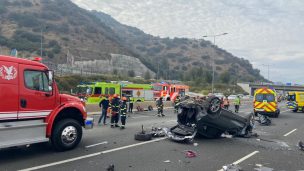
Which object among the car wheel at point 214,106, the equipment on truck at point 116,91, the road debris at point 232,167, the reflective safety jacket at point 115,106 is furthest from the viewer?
the equipment on truck at point 116,91

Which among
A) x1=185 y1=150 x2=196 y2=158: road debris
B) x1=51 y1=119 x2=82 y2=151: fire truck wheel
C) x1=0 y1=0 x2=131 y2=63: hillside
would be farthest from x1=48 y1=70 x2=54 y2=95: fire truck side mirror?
x1=0 y1=0 x2=131 y2=63: hillside

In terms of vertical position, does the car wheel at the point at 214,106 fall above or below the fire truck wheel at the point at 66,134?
above

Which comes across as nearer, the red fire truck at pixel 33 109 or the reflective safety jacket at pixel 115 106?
the red fire truck at pixel 33 109

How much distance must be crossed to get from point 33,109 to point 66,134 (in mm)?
1255

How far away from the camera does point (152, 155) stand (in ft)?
27.8

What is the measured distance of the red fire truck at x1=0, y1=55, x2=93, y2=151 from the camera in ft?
23.7

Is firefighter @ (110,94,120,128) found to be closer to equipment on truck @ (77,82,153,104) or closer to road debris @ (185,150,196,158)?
road debris @ (185,150,196,158)

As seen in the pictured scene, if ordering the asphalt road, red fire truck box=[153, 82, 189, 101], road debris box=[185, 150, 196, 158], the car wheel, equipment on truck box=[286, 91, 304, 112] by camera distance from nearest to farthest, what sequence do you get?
the asphalt road → road debris box=[185, 150, 196, 158] → the car wheel → equipment on truck box=[286, 91, 304, 112] → red fire truck box=[153, 82, 189, 101]

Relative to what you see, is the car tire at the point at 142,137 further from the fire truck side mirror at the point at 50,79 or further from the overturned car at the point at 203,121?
the fire truck side mirror at the point at 50,79

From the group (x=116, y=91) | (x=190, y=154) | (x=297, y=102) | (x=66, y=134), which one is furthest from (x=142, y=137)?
(x=297, y=102)

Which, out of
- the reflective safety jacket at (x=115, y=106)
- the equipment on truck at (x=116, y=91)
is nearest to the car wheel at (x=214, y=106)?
the reflective safety jacket at (x=115, y=106)

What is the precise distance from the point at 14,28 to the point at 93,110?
77.2 meters

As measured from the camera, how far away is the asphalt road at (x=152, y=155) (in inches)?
285

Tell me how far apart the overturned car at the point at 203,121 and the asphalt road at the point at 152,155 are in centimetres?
37
